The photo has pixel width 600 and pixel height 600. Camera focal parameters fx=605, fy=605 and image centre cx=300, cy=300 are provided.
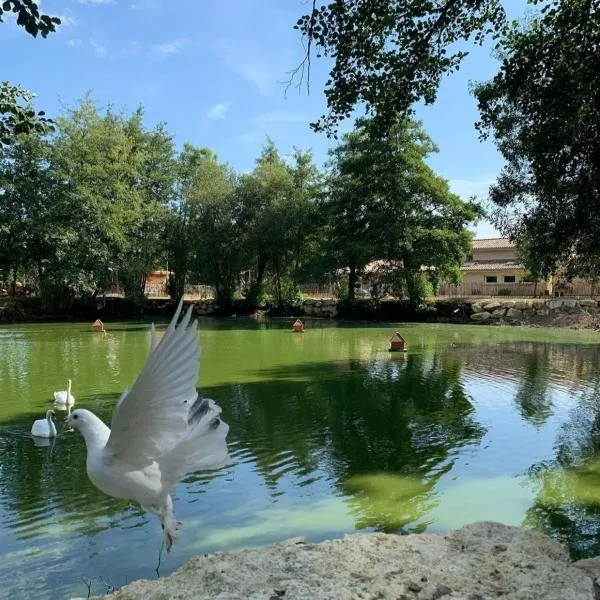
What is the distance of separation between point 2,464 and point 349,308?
29162 mm

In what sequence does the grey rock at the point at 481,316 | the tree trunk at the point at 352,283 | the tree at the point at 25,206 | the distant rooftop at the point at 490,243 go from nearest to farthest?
the grey rock at the point at 481,316 < the tree at the point at 25,206 < the tree trunk at the point at 352,283 < the distant rooftop at the point at 490,243

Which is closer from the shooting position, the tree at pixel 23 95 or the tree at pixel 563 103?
the tree at pixel 23 95

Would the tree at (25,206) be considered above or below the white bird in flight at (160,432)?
above

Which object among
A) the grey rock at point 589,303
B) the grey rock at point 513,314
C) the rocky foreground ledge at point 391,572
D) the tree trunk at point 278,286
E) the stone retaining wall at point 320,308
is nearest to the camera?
the rocky foreground ledge at point 391,572

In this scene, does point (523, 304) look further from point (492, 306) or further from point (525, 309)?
point (492, 306)

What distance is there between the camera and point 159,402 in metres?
3.47

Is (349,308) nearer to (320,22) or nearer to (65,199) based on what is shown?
(65,199)

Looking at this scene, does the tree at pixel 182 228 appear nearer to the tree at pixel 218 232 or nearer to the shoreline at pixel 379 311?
the tree at pixel 218 232

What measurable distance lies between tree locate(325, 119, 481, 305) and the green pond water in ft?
50.9

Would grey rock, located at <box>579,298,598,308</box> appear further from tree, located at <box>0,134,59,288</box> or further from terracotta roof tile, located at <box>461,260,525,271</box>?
tree, located at <box>0,134,59,288</box>

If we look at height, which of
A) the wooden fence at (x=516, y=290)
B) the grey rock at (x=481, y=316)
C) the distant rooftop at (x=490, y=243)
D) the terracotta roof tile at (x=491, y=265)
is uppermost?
the distant rooftop at (x=490, y=243)

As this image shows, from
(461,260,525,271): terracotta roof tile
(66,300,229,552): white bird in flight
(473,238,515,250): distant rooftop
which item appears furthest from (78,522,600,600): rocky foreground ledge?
(473,238,515,250): distant rooftop

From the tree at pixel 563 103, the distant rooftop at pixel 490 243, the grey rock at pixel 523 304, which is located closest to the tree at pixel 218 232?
the grey rock at pixel 523 304

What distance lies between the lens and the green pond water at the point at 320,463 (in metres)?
5.53
